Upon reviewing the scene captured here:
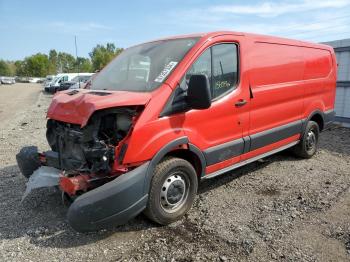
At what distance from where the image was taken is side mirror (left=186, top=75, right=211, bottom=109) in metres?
3.85

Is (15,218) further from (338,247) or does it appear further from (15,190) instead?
(338,247)

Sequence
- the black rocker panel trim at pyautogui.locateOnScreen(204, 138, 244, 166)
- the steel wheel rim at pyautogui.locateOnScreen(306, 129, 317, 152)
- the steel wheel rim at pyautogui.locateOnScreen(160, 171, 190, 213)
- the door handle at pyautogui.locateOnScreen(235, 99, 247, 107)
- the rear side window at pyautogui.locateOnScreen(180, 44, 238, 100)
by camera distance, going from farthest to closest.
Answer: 1. the steel wheel rim at pyautogui.locateOnScreen(306, 129, 317, 152)
2. the door handle at pyautogui.locateOnScreen(235, 99, 247, 107)
3. the black rocker panel trim at pyautogui.locateOnScreen(204, 138, 244, 166)
4. the rear side window at pyautogui.locateOnScreen(180, 44, 238, 100)
5. the steel wheel rim at pyautogui.locateOnScreen(160, 171, 190, 213)

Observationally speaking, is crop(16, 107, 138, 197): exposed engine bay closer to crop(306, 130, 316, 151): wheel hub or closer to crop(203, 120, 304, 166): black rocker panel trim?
crop(203, 120, 304, 166): black rocker panel trim

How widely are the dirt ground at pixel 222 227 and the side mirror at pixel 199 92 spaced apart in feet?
4.71

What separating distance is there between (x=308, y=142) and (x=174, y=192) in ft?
12.0

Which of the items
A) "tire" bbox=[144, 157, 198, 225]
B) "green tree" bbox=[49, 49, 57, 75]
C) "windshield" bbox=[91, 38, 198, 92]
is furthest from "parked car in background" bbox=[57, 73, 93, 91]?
"green tree" bbox=[49, 49, 57, 75]

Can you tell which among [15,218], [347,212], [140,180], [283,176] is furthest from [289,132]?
[15,218]

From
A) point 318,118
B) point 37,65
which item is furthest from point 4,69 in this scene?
point 318,118

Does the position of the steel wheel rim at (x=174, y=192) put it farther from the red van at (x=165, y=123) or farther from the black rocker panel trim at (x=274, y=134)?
the black rocker panel trim at (x=274, y=134)

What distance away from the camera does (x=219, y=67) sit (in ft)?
14.9

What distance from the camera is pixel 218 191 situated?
5133mm

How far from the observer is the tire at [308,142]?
650 cm

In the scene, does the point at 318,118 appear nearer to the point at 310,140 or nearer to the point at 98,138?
the point at 310,140

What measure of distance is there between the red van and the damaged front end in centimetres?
1
